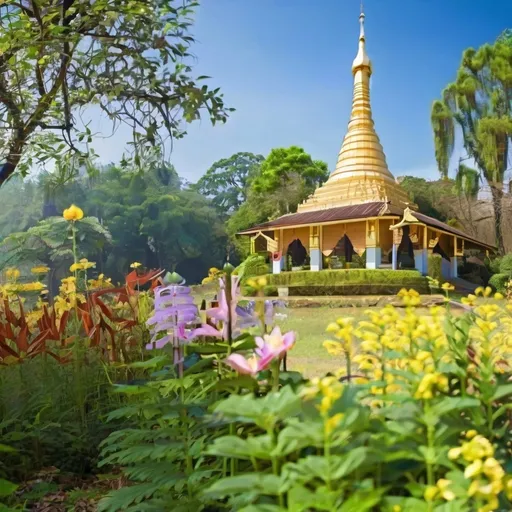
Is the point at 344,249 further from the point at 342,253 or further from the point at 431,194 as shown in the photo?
the point at 431,194

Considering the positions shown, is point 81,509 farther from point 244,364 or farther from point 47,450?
point 244,364

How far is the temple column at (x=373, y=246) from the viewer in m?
11.2

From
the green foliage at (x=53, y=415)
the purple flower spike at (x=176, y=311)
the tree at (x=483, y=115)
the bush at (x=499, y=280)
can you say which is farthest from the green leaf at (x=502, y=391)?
the tree at (x=483, y=115)

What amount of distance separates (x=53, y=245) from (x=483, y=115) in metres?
13.4

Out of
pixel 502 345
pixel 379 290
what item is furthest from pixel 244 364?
pixel 379 290

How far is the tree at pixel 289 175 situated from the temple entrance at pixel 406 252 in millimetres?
6155

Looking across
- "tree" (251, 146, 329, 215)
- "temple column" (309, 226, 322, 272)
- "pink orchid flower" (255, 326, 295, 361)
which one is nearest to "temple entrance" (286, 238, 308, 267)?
"temple column" (309, 226, 322, 272)

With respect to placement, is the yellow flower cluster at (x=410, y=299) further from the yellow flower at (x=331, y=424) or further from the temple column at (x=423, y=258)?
the temple column at (x=423, y=258)

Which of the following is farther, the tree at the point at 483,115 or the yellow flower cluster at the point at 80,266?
the tree at the point at 483,115

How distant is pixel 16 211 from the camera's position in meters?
15.9

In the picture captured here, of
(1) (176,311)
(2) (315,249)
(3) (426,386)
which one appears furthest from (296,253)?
(3) (426,386)

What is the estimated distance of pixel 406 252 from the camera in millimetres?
12031

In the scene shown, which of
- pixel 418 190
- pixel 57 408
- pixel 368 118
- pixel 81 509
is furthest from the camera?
Answer: pixel 418 190

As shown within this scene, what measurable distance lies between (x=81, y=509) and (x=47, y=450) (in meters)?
0.44
